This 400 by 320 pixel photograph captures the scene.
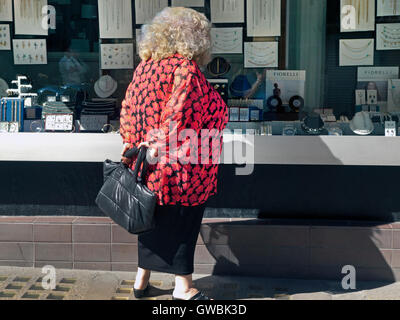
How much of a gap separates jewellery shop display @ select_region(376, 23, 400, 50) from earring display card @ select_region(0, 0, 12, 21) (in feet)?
9.46

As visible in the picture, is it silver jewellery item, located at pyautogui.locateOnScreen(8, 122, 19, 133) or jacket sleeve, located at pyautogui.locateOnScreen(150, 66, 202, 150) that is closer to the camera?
jacket sleeve, located at pyautogui.locateOnScreen(150, 66, 202, 150)

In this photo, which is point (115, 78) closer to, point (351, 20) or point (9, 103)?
point (9, 103)

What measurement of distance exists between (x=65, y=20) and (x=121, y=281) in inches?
82.3

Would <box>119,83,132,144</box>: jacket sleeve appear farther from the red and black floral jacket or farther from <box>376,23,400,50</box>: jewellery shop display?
<box>376,23,400,50</box>: jewellery shop display

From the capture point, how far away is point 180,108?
306 centimetres

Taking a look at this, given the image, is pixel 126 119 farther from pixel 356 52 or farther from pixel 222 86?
pixel 356 52

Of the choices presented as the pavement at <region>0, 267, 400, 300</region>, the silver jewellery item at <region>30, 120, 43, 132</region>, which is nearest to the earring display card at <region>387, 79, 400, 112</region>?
the pavement at <region>0, 267, 400, 300</region>

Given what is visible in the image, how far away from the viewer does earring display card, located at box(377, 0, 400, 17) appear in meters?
4.08

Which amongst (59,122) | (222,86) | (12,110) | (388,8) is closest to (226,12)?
(222,86)

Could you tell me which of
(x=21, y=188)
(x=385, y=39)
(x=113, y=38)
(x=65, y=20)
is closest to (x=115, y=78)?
(x=113, y=38)

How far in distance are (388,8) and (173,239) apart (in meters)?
2.39

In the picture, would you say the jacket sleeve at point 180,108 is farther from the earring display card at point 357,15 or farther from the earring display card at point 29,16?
the earring display card at point 29,16

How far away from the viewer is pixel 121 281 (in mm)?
3936

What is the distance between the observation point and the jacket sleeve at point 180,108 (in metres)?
3.07
